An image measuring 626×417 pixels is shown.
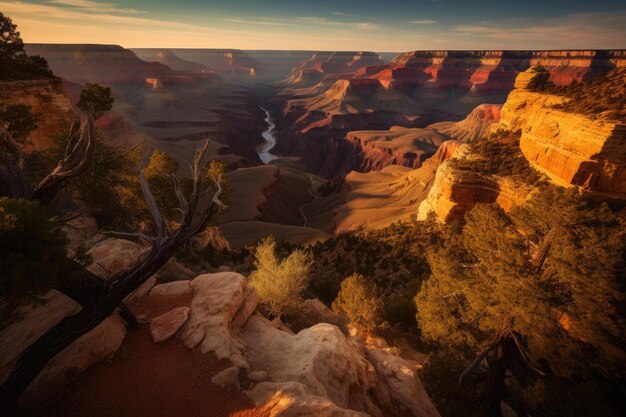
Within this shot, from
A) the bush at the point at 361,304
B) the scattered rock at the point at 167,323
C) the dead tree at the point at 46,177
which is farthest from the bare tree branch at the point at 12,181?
the bush at the point at 361,304

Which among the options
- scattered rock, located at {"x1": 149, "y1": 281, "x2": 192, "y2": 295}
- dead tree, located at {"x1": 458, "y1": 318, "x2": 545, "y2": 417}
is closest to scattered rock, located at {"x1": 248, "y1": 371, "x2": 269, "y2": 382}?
scattered rock, located at {"x1": 149, "y1": 281, "x2": 192, "y2": 295}

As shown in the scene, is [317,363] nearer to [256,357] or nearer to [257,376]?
[256,357]

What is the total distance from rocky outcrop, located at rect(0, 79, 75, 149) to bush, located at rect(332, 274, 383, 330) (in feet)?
68.7

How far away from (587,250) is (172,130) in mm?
113135

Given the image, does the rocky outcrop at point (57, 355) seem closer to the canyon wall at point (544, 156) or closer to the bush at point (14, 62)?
the bush at point (14, 62)

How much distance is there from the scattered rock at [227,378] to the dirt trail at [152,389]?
0.43 ft

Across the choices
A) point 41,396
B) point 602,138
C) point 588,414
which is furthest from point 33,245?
point 602,138

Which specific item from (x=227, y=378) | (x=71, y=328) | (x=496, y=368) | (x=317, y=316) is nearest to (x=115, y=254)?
(x=71, y=328)

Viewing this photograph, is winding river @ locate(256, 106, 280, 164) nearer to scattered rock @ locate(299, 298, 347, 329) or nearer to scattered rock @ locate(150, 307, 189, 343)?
scattered rock @ locate(299, 298, 347, 329)

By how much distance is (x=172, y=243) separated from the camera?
7555 mm

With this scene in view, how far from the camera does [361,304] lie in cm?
1606

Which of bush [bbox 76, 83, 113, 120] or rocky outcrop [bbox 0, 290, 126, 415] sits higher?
bush [bbox 76, 83, 113, 120]

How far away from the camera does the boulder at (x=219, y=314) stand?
8.52 meters

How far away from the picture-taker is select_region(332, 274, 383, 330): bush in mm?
16016
